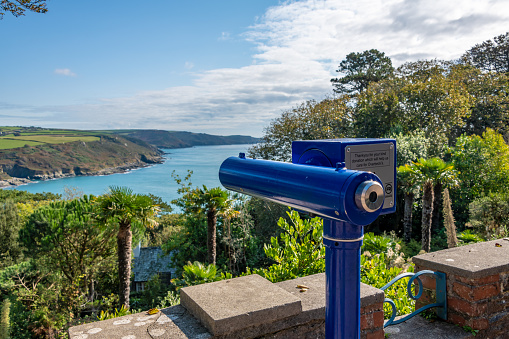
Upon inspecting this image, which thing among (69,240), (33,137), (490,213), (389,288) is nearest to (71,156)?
(33,137)

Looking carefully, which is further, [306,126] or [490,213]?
[306,126]

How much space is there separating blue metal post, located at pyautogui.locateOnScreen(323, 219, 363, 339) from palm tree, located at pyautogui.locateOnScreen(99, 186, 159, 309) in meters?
11.4

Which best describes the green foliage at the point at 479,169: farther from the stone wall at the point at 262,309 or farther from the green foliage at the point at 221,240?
the stone wall at the point at 262,309

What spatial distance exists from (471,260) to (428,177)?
11712 millimetres

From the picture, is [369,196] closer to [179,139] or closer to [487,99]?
[487,99]

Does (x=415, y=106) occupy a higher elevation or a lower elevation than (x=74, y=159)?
higher

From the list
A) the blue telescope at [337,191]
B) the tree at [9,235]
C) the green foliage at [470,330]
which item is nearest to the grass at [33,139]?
the tree at [9,235]

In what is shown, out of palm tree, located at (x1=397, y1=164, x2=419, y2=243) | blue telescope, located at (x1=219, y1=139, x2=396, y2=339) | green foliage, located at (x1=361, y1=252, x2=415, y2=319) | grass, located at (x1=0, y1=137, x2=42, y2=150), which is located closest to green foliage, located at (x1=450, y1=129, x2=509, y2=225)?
palm tree, located at (x1=397, y1=164, x2=419, y2=243)

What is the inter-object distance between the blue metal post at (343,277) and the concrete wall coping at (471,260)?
1.56 m

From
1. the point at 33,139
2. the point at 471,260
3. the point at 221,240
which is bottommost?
the point at 221,240

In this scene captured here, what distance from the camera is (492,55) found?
28.1 meters

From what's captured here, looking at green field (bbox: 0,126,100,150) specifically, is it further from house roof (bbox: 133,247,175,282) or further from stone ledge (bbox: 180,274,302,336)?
stone ledge (bbox: 180,274,302,336)

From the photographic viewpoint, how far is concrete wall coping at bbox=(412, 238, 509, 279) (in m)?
2.19

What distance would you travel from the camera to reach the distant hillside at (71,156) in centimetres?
4744
